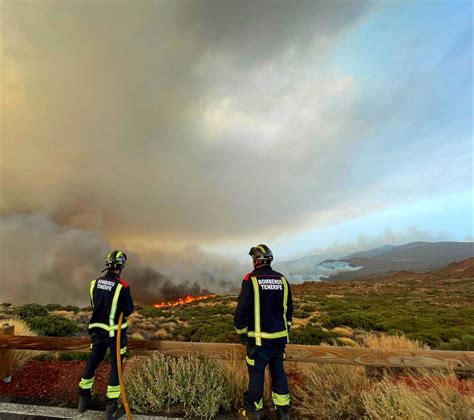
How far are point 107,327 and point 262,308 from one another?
8.27 feet

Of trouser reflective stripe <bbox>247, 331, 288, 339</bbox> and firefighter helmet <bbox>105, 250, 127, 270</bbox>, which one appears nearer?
trouser reflective stripe <bbox>247, 331, 288, 339</bbox>

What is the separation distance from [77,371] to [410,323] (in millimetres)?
18422

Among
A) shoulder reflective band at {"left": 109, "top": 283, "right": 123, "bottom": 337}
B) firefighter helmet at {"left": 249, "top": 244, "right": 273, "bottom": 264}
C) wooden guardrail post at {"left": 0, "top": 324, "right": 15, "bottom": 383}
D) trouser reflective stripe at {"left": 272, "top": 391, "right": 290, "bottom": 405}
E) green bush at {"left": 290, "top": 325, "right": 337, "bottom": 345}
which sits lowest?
green bush at {"left": 290, "top": 325, "right": 337, "bottom": 345}

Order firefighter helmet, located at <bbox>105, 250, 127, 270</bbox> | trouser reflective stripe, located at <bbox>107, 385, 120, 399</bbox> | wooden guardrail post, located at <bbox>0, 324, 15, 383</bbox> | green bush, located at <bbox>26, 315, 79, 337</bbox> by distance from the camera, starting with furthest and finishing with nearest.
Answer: green bush, located at <bbox>26, 315, 79, 337</bbox>, wooden guardrail post, located at <bbox>0, 324, 15, 383</bbox>, firefighter helmet, located at <bbox>105, 250, 127, 270</bbox>, trouser reflective stripe, located at <bbox>107, 385, 120, 399</bbox>

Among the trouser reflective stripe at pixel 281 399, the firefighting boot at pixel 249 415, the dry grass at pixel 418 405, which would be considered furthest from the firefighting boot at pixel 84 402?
the dry grass at pixel 418 405

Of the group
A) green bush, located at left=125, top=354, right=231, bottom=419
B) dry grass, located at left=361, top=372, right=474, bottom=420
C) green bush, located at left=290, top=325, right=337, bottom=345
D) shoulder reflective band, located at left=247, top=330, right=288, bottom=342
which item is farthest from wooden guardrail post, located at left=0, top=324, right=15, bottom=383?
green bush, located at left=290, top=325, right=337, bottom=345

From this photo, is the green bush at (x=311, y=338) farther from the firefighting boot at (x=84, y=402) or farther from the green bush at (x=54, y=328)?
the green bush at (x=54, y=328)

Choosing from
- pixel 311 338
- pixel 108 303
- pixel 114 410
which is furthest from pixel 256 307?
pixel 311 338

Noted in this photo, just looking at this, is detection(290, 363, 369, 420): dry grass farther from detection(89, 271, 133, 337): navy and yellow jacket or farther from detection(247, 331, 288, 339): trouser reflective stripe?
detection(89, 271, 133, 337): navy and yellow jacket

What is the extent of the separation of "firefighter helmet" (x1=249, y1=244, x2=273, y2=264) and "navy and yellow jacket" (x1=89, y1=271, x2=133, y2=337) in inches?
89.6

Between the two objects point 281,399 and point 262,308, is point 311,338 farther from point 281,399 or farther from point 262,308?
point 262,308

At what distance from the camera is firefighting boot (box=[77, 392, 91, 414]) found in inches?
153

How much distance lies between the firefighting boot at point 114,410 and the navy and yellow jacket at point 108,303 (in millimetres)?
966

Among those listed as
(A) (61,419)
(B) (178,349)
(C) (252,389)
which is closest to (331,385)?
(C) (252,389)
